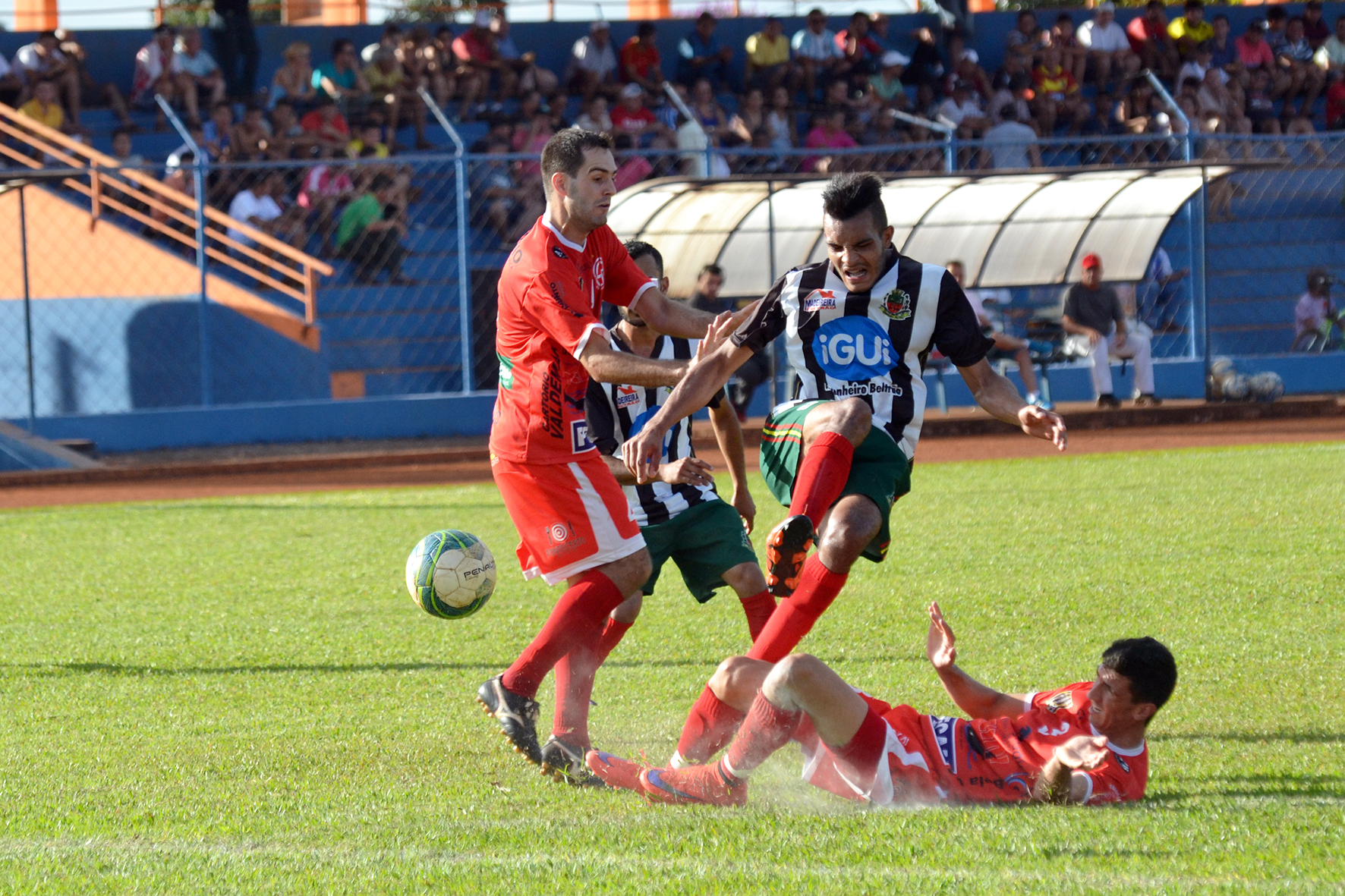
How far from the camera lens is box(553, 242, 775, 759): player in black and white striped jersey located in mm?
5359

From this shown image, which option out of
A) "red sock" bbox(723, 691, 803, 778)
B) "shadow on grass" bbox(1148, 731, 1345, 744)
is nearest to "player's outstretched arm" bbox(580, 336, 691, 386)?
"red sock" bbox(723, 691, 803, 778)

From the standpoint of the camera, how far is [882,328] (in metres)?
5.03

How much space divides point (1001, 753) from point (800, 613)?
0.84 m

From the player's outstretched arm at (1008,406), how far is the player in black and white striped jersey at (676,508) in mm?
867

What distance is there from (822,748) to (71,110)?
17518 mm

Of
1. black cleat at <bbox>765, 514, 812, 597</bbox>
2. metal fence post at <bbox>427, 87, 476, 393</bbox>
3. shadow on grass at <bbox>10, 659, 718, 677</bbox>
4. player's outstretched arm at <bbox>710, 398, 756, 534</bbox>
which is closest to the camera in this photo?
black cleat at <bbox>765, 514, 812, 597</bbox>

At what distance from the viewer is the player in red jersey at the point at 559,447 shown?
468 centimetres

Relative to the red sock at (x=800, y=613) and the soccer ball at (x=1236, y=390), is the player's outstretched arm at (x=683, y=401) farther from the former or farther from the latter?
the soccer ball at (x=1236, y=390)

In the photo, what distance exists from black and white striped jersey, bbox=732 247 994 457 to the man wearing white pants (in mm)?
11509

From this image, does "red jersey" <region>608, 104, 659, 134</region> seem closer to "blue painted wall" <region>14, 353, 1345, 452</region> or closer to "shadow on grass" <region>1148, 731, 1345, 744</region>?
"blue painted wall" <region>14, 353, 1345, 452</region>

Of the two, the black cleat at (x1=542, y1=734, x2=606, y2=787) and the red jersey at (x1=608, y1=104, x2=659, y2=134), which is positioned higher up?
the red jersey at (x1=608, y1=104, x2=659, y2=134)

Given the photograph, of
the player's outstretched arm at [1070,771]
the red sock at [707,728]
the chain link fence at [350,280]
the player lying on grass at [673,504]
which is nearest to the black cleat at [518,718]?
the player lying on grass at [673,504]

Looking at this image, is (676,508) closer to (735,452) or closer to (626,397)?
(735,452)

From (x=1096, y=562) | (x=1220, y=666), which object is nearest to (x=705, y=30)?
(x=1096, y=562)
